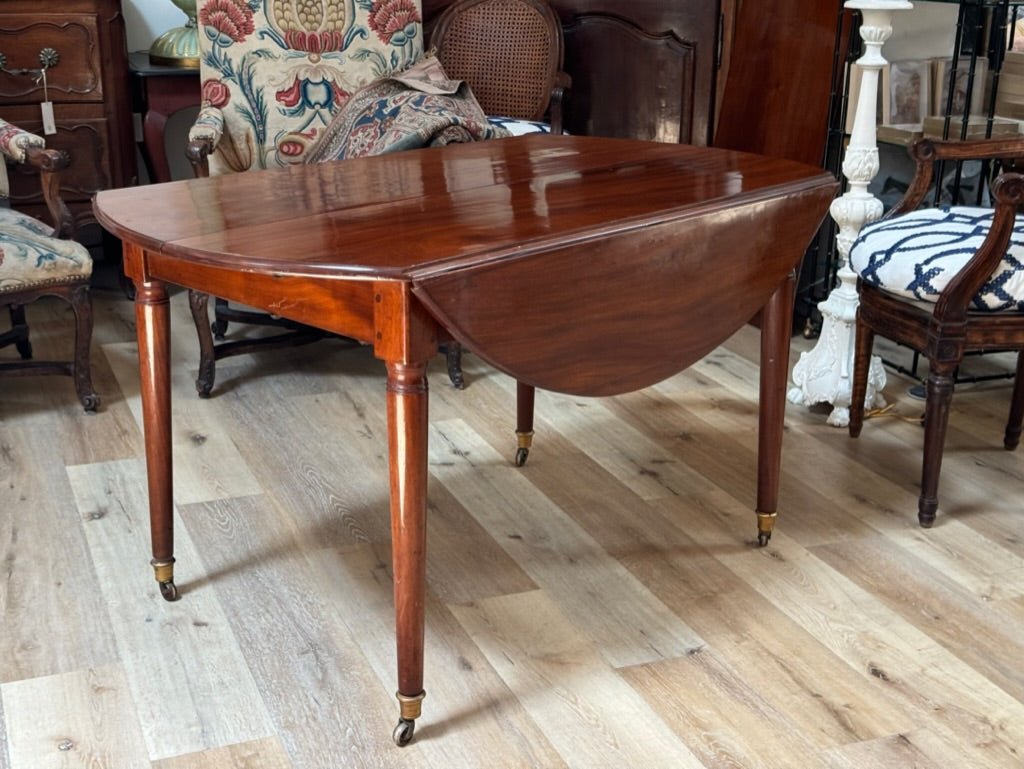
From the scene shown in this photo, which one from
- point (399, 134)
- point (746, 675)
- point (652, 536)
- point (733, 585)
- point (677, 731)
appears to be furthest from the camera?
point (399, 134)

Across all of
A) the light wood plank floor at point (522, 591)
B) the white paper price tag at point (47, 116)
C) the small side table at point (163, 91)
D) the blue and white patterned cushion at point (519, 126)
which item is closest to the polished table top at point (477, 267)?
the light wood plank floor at point (522, 591)

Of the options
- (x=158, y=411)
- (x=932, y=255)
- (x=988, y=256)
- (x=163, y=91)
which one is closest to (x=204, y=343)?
(x=163, y=91)

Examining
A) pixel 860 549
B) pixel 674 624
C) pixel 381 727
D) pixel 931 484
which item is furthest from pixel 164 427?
pixel 931 484

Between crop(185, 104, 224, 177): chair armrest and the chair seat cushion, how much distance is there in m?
0.34

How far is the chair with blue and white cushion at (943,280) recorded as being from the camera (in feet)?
7.21

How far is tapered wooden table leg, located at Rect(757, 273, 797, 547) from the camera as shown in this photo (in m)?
2.10

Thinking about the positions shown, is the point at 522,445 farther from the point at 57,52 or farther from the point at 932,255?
the point at 57,52

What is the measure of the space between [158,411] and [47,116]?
1830mm

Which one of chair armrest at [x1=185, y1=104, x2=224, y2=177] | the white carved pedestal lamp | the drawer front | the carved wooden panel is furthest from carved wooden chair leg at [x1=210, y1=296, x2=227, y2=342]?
the white carved pedestal lamp

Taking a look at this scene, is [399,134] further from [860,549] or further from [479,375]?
[860,549]

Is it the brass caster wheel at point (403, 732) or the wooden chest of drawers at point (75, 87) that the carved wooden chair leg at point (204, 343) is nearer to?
the wooden chest of drawers at point (75, 87)

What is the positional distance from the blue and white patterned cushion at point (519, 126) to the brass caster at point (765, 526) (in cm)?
150

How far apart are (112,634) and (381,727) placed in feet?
1.69

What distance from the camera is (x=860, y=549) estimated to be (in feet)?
7.31
